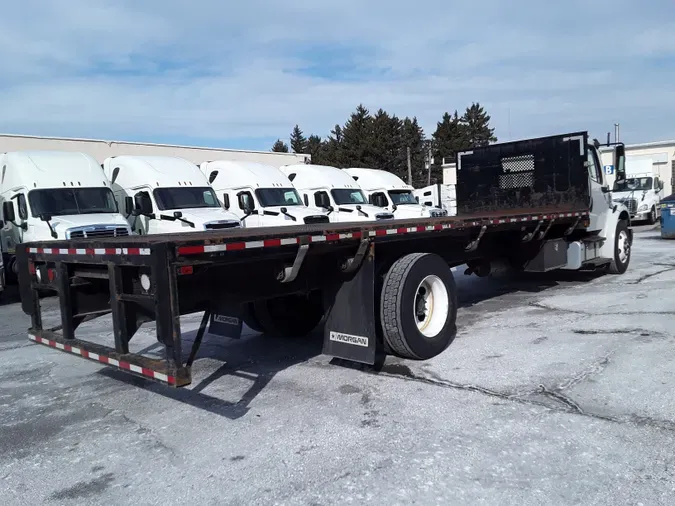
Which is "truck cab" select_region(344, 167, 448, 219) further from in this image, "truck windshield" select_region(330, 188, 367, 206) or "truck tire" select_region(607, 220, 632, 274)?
"truck tire" select_region(607, 220, 632, 274)

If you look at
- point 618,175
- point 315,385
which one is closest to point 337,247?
point 315,385

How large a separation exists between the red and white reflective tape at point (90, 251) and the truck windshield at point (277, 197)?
33.1ft

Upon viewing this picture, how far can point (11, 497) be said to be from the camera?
3559 mm

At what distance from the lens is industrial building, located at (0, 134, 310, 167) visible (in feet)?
49.9

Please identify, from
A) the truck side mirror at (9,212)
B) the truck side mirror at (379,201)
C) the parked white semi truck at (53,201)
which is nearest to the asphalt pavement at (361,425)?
the parked white semi truck at (53,201)

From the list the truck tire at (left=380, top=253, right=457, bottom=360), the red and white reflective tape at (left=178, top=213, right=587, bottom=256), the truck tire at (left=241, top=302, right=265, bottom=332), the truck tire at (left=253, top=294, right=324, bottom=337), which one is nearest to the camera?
the red and white reflective tape at (left=178, top=213, right=587, bottom=256)

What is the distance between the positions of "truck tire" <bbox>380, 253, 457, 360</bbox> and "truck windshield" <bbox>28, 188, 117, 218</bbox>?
909 cm

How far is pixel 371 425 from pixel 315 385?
114 centimetres

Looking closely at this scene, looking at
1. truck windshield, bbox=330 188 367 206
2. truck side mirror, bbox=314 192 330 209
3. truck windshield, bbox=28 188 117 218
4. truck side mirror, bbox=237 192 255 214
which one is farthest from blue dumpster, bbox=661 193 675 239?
truck windshield, bbox=28 188 117 218

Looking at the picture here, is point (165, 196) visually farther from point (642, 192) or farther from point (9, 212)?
point (642, 192)

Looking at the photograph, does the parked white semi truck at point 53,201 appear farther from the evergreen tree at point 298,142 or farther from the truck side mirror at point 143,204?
the evergreen tree at point 298,142

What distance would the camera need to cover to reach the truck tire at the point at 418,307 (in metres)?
5.66

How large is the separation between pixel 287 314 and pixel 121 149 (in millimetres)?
12669

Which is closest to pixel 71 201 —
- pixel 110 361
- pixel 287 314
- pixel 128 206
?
pixel 128 206
